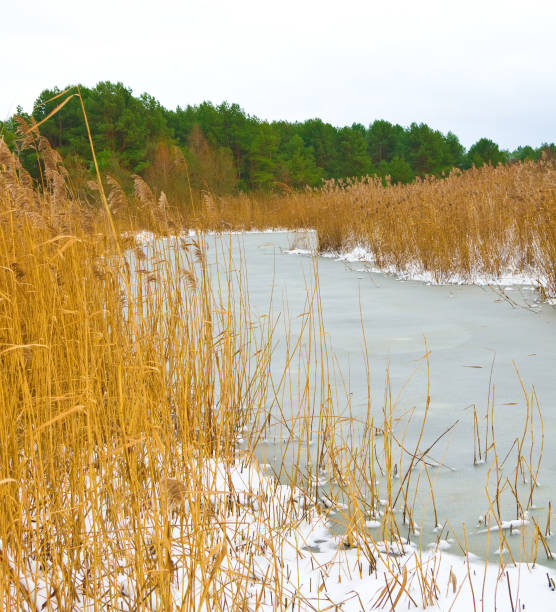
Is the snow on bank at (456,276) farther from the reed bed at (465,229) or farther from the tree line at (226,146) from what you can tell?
the tree line at (226,146)

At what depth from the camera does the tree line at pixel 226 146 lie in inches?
747

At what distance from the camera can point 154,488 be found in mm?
933

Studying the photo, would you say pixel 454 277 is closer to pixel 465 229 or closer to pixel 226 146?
pixel 465 229

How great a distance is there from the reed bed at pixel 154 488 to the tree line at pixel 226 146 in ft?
38.2

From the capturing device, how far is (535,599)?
1.09 m

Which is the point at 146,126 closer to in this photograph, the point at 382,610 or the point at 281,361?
the point at 281,361

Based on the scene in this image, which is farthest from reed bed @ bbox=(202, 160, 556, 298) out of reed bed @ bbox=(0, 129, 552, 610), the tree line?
the tree line

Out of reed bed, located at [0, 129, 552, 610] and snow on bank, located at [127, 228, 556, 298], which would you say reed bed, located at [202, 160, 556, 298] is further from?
reed bed, located at [0, 129, 552, 610]

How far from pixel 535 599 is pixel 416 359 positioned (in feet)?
5.92

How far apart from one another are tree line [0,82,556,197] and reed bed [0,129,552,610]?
11.6m

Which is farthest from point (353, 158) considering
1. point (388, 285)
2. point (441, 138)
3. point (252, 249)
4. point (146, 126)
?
point (388, 285)

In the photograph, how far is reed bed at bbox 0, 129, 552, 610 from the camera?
95 cm

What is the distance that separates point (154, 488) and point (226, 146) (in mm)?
28726

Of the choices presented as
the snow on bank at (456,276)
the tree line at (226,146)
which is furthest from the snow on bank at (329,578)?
the tree line at (226,146)
